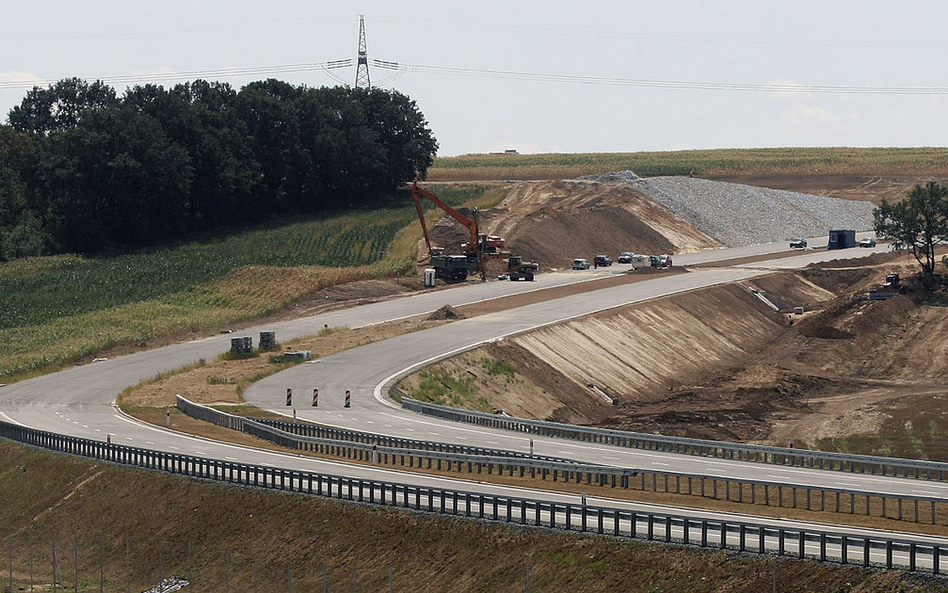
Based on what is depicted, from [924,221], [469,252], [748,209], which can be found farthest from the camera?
[748,209]

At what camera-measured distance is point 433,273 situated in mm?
124688

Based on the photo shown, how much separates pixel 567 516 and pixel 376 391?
127ft

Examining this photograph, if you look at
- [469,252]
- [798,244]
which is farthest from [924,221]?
[469,252]

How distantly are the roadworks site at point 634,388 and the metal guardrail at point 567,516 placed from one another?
2.21 feet

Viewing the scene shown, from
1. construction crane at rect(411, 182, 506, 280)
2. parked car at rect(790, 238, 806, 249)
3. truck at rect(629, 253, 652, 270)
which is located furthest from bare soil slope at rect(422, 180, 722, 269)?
parked car at rect(790, 238, 806, 249)

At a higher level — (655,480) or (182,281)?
(655,480)

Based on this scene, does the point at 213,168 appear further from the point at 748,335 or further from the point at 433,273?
the point at 748,335

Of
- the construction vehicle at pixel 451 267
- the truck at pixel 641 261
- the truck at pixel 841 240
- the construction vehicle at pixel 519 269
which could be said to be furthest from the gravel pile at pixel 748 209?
the construction vehicle at pixel 451 267

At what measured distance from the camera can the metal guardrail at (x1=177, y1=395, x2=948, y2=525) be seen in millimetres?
43219

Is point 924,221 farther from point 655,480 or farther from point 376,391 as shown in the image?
Result: point 655,480

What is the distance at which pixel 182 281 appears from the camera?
127 meters

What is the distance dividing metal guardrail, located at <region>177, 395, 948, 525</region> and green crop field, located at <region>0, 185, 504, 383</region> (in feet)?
136

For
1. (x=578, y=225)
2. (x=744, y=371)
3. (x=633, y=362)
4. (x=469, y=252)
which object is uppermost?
(x=578, y=225)

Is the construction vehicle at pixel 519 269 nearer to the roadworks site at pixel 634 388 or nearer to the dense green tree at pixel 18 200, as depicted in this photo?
the roadworks site at pixel 634 388
